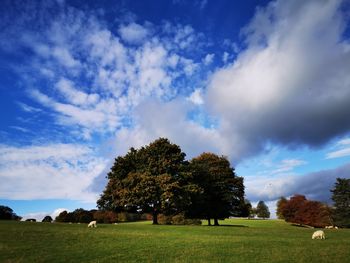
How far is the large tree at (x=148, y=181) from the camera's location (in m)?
58.2

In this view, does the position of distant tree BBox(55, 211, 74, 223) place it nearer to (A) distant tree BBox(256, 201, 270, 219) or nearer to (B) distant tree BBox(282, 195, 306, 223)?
(B) distant tree BBox(282, 195, 306, 223)

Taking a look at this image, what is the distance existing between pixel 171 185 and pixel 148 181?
13.4ft

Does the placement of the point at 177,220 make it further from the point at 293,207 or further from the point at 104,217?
the point at 293,207

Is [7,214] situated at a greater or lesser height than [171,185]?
lesser

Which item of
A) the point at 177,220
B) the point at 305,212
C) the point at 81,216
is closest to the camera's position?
the point at 177,220

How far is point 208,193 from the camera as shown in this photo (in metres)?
69.9

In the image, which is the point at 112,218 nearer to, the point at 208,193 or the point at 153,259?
the point at 208,193

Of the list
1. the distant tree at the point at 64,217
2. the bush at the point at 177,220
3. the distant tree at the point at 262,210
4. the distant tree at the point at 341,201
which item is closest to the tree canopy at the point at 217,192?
the bush at the point at 177,220

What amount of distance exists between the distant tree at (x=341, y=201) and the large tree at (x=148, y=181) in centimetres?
6450

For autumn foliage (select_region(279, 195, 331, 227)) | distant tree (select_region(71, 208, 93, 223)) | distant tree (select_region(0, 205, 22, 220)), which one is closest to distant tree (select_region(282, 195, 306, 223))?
autumn foliage (select_region(279, 195, 331, 227))

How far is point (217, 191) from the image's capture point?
70438 mm

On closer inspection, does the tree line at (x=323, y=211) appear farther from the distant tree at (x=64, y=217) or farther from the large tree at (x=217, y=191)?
the distant tree at (x=64, y=217)

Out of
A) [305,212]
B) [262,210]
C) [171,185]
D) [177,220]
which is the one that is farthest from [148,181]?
[262,210]

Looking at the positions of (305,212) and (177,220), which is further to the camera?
(305,212)
